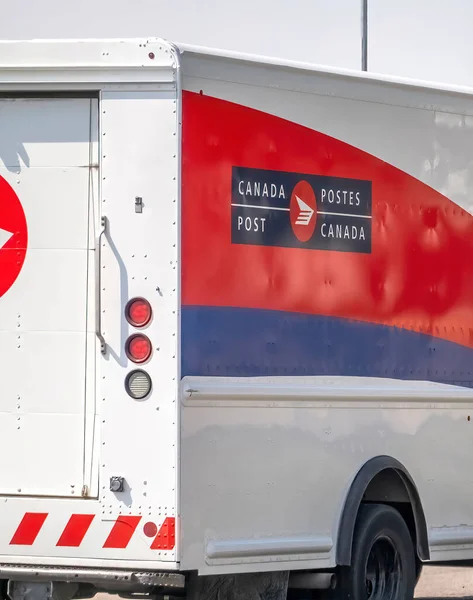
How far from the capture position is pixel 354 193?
23.1ft

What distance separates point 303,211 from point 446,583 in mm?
4749

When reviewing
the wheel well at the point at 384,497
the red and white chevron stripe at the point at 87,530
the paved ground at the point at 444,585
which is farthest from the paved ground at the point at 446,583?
the red and white chevron stripe at the point at 87,530

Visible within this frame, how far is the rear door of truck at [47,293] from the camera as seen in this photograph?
629 centimetres

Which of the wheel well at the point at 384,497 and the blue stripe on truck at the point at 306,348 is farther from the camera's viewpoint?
the wheel well at the point at 384,497

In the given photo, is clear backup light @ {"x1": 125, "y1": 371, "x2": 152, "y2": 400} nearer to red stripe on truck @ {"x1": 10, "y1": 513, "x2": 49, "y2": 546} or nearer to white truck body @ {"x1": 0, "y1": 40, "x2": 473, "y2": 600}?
white truck body @ {"x1": 0, "y1": 40, "x2": 473, "y2": 600}

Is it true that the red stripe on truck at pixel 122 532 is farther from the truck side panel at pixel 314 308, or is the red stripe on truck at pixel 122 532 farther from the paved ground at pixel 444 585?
the paved ground at pixel 444 585

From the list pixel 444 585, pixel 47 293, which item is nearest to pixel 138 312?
pixel 47 293

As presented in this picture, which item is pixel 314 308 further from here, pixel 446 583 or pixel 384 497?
pixel 446 583

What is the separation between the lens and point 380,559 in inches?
286

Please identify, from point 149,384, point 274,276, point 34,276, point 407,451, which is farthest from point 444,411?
point 34,276

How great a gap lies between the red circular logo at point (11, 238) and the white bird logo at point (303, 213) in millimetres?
1480

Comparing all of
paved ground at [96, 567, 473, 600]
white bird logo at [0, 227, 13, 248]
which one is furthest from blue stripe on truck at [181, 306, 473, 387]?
paved ground at [96, 567, 473, 600]

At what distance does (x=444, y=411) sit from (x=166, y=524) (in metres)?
2.18

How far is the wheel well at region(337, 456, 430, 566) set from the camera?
680 centimetres
